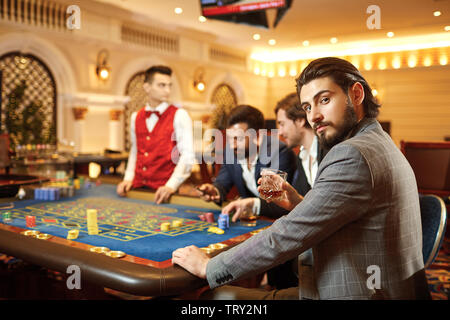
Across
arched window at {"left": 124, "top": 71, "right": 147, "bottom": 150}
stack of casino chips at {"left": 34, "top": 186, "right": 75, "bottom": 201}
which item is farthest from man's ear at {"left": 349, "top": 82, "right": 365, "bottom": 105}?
arched window at {"left": 124, "top": 71, "right": 147, "bottom": 150}

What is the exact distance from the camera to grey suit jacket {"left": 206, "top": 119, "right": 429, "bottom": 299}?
1.08 m

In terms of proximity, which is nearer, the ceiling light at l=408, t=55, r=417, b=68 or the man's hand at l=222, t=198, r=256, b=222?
the man's hand at l=222, t=198, r=256, b=222

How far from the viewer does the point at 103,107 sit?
751cm

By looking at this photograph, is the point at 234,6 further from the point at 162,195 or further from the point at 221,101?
the point at 221,101

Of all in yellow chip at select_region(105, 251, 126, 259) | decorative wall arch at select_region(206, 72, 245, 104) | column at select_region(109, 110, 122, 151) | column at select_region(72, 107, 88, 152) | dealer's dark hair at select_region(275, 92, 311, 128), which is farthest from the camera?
decorative wall arch at select_region(206, 72, 245, 104)

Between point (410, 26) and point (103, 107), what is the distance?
6.61 m

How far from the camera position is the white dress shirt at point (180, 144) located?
9.62ft

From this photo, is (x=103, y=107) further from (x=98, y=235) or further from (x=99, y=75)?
(x=98, y=235)

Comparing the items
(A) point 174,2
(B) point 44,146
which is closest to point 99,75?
(A) point 174,2

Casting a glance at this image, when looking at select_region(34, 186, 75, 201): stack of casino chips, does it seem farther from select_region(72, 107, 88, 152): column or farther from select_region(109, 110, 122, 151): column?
select_region(109, 110, 122, 151): column

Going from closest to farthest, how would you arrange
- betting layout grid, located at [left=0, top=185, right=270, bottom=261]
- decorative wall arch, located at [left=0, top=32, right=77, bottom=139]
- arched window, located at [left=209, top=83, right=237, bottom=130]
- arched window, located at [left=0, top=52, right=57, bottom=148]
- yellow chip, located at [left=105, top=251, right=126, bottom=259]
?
yellow chip, located at [left=105, top=251, right=126, bottom=259]
betting layout grid, located at [left=0, top=185, right=270, bottom=261]
arched window, located at [left=0, top=52, right=57, bottom=148]
decorative wall arch, located at [left=0, top=32, right=77, bottom=139]
arched window, located at [left=209, top=83, right=237, bottom=130]

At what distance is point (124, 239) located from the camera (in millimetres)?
1655

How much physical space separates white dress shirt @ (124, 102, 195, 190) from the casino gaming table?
0.35 m

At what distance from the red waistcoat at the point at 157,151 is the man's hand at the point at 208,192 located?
2.97ft
